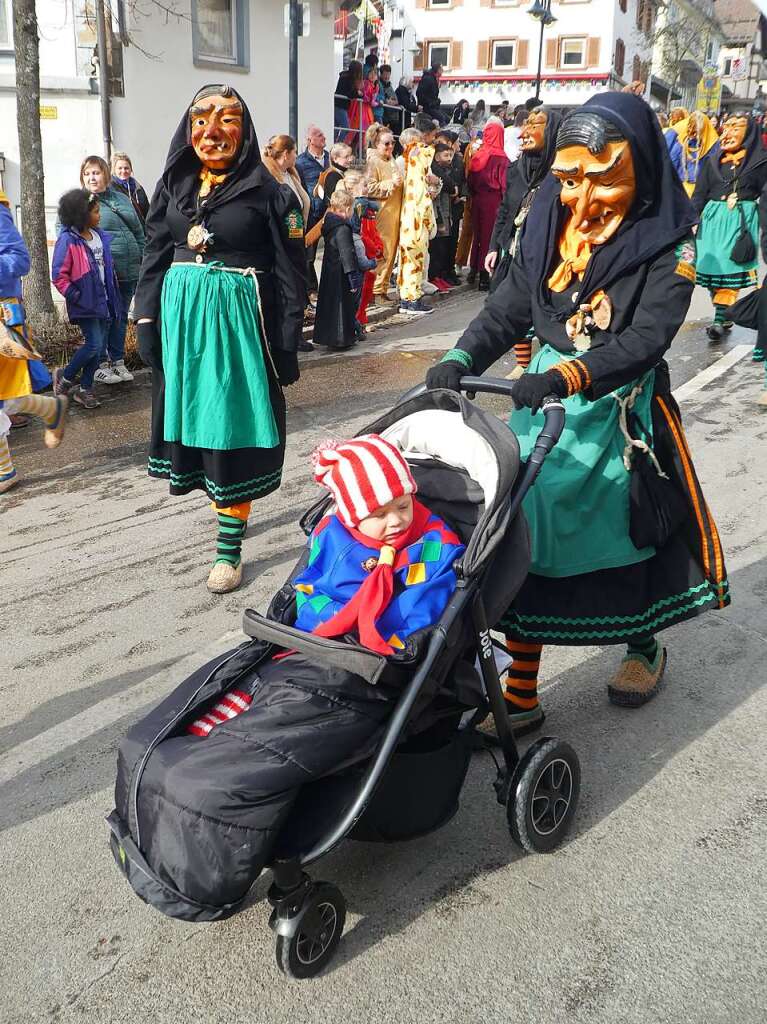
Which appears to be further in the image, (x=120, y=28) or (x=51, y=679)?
(x=120, y=28)

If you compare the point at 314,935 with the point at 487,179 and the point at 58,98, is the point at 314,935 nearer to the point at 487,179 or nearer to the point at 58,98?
the point at 487,179

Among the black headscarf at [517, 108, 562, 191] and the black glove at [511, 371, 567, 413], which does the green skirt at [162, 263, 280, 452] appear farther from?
the black headscarf at [517, 108, 562, 191]

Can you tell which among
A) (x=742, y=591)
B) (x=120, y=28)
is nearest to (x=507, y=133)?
(x=120, y=28)

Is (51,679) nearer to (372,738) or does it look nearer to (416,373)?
(372,738)

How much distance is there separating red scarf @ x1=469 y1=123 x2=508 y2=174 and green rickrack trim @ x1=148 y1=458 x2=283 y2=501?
32.4ft

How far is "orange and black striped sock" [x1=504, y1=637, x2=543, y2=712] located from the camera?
355 centimetres

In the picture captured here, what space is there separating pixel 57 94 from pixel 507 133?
7221mm

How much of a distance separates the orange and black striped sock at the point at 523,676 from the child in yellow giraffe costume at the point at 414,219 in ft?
31.6

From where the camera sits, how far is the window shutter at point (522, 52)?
45656 mm

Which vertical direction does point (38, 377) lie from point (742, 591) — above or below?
above

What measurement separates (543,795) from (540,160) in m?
5.23

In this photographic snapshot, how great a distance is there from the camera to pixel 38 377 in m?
6.44

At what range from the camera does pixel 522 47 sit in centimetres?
4575

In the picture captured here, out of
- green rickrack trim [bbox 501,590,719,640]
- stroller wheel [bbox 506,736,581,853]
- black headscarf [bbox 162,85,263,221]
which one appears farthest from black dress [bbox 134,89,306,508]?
stroller wheel [bbox 506,736,581,853]
